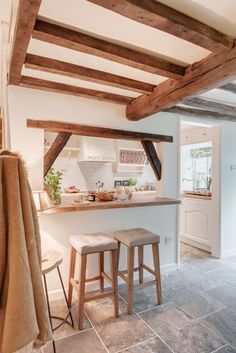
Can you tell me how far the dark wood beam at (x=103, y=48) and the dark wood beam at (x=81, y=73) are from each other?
361mm

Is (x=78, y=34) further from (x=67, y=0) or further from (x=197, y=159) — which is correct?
(x=197, y=159)

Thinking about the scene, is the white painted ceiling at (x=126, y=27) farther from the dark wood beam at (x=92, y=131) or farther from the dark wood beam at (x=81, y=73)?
the dark wood beam at (x=92, y=131)

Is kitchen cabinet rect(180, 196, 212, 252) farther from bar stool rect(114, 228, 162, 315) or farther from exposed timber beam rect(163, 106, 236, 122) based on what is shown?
bar stool rect(114, 228, 162, 315)

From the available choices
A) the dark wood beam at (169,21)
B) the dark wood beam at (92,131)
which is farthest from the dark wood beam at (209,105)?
the dark wood beam at (169,21)

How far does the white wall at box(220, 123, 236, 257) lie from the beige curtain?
3416 millimetres

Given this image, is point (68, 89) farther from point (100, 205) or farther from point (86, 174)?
point (86, 174)

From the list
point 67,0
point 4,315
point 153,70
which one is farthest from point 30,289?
point 153,70

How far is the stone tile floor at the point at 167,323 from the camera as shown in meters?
1.76

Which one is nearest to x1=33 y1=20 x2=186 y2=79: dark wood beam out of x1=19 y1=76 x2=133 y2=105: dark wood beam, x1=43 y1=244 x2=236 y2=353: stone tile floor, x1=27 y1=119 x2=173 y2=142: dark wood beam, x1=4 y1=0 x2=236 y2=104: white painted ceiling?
x1=4 y1=0 x2=236 y2=104: white painted ceiling

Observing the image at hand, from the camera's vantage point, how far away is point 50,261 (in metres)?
1.74

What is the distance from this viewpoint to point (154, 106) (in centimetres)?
229

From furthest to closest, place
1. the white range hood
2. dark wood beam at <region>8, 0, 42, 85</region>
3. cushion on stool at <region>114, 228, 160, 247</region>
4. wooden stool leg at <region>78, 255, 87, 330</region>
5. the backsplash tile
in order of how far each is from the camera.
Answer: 1. the backsplash tile
2. the white range hood
3. cushion on stool at <region>114, 228, 160, 247</region>
4. wooden stool leg at <region>78, 255, 87, 330</region>
5. dark wood beam at <region>8, 0, 42, 85</region>

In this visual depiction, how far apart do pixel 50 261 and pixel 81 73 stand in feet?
5.06

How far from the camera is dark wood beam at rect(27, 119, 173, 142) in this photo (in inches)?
90.8
